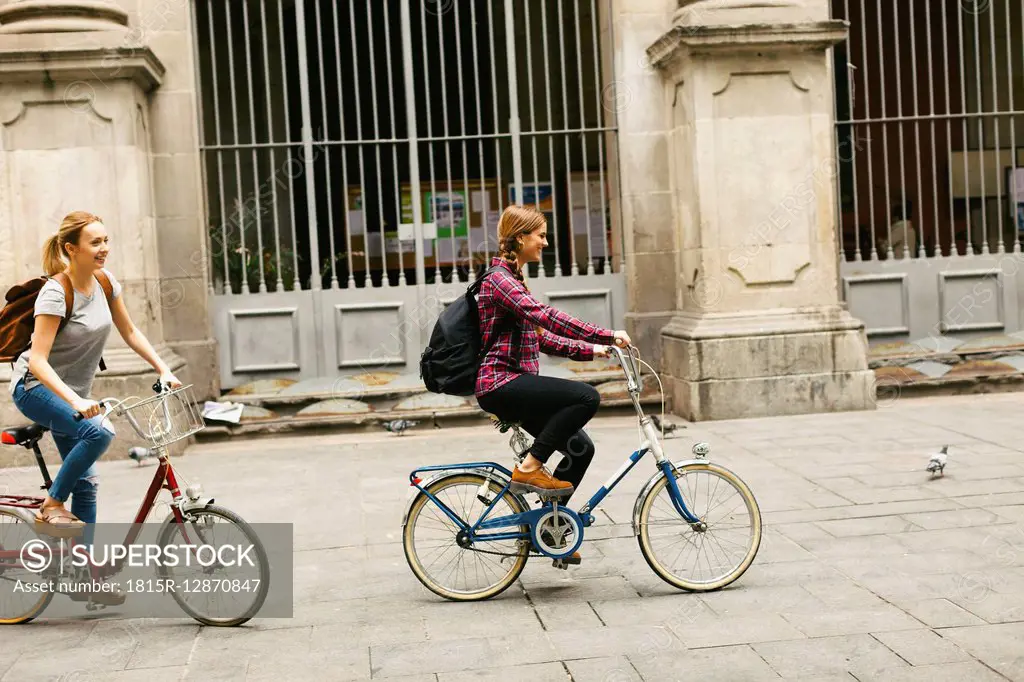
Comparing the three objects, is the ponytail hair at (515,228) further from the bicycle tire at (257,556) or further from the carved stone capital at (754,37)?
the carved stone capital at (754,37)

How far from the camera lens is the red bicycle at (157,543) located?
16.2 ft

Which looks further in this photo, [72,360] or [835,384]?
[835,384]

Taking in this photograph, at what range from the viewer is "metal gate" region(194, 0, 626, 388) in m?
11.1

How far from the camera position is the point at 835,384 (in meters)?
10.3

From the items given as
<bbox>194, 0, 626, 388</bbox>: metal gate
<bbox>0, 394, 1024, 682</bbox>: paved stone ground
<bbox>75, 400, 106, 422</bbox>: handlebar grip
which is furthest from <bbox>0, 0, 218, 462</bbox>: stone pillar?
<bbox>75, 400, 106, 422</bbox>: handlebar grip

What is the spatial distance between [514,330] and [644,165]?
5.92m

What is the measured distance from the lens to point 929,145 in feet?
→ 43.2

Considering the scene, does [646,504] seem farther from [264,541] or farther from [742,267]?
[742,267]

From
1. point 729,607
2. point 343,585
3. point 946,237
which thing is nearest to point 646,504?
point 729,607

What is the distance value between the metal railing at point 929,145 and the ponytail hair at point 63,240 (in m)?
7.95

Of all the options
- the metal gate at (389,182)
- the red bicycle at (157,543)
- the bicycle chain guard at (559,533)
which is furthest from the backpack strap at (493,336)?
the metal gate at (389,182)

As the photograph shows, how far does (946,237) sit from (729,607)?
8.30 m

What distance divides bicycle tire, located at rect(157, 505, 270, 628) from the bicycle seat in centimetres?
65

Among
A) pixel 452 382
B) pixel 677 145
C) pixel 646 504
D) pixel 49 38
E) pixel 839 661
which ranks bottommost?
pixel 839 661
